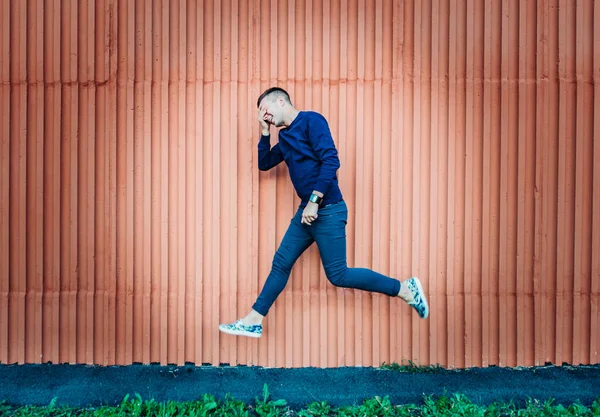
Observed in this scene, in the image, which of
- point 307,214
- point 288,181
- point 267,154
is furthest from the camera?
point 288,181

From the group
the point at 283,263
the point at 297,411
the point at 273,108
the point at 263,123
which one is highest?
the point at 273,108

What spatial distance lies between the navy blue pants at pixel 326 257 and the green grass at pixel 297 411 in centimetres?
70

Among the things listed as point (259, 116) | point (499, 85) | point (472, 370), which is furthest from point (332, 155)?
point (472, 370)

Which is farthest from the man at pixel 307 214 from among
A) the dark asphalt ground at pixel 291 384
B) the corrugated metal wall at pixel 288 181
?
the dark asphalt ground at pixel 291 384

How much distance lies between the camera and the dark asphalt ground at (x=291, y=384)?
3.17 m

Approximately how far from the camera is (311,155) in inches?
128

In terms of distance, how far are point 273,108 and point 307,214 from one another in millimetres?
836

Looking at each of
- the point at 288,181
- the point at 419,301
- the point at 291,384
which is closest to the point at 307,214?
the point at 288,181

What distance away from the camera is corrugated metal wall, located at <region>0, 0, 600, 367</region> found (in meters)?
3.64

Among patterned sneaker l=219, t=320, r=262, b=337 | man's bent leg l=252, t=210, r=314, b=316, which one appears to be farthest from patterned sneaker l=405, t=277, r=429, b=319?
patterned sneaker l=219, t=320, r=262, b=337

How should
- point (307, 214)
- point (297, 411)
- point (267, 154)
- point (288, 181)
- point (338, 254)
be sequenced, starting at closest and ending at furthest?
point (297, 411) → point (307, 214) → point (338, 254) → point (267, 154) → point (288, 181)

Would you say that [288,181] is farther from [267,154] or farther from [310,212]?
[310,212]

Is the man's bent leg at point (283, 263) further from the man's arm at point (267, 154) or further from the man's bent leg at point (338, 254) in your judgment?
the man's arm at point (267, 154)

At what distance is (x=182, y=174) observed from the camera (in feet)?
12.1
